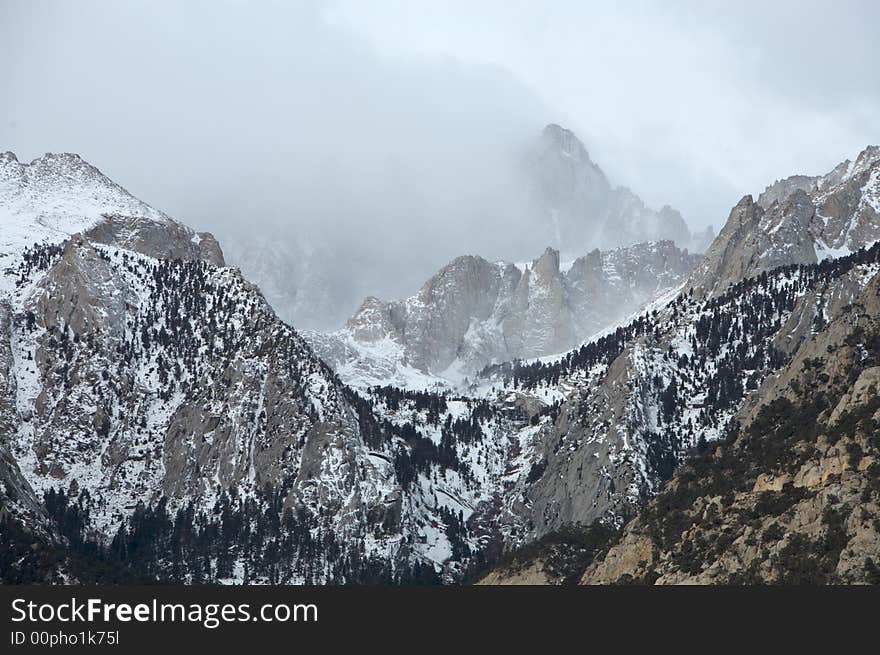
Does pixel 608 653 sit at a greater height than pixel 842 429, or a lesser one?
lesser

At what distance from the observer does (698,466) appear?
168 meters

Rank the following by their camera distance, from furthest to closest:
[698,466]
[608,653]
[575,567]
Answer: [575,567]
[698,466]
[608,653]

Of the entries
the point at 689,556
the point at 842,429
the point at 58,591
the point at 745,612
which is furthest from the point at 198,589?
the point at 842,429

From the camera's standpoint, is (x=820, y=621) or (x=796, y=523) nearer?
(x=820, y=621)

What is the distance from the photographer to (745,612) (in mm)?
97875

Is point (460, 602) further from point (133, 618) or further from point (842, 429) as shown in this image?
point (842, 429)

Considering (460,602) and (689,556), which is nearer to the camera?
(460,602)

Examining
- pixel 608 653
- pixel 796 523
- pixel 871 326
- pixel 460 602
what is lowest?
pixel 608 653

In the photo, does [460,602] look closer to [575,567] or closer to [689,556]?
[689,556]

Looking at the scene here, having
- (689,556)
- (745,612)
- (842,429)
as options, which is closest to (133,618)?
(745,612)

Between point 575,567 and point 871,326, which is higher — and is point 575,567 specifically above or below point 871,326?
below

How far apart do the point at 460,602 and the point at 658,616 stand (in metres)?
16.6

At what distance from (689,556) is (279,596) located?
51846 millimetres

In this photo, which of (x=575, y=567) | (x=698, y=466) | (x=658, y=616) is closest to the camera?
→ (x=658, y=616)
